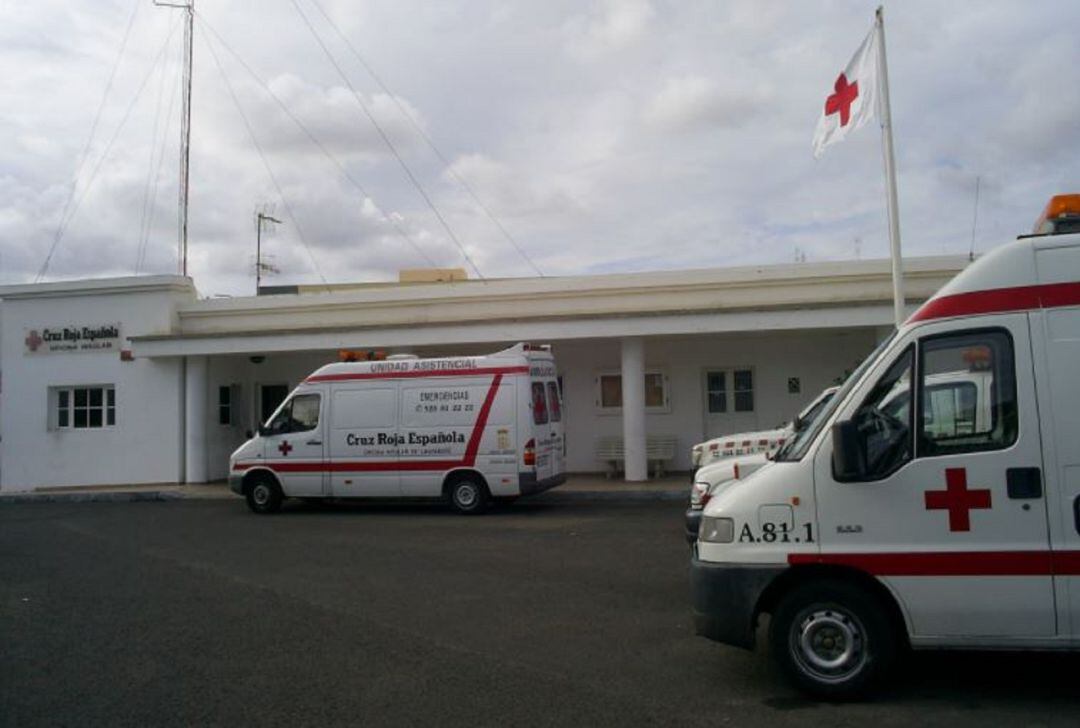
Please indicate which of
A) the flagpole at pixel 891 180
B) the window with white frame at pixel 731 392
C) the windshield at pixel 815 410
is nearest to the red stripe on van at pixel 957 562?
the windshield at pixel 815 410

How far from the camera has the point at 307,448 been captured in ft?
52.5

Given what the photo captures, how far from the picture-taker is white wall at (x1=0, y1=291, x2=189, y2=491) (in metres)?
21.3

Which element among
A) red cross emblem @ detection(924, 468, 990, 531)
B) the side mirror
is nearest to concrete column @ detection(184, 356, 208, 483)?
the side mirror

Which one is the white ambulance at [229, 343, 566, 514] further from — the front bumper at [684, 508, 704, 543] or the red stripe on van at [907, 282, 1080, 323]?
the red stripe on van at [907, 282, 1080, 323]

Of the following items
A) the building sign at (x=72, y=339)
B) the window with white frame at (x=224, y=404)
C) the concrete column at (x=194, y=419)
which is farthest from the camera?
the window with white frame at (x=224, y=404)

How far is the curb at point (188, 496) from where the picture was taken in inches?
656

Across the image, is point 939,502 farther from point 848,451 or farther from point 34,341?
point 34,341

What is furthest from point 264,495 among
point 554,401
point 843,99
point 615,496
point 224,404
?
point 843,99

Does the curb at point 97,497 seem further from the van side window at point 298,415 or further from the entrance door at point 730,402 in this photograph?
the entrance door at point 730,402

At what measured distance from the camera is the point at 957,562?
5.39m

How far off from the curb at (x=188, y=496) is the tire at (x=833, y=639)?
1086cm

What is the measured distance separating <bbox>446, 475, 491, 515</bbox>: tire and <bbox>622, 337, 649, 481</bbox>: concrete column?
4.06 meters

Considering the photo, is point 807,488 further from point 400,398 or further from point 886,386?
point 400,398

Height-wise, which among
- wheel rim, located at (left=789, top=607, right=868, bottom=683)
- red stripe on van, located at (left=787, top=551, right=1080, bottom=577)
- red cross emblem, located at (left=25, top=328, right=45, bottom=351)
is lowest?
wheel rim, located at (left=789, top=607, right=868, bottom=683)
